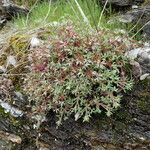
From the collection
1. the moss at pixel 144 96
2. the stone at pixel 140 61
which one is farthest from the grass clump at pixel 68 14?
the moss at pixel 144 96

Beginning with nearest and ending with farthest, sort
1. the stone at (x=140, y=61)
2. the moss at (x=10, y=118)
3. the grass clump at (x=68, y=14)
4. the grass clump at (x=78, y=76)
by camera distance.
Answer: the grass clump at (x=78, y=76)
the stone at (x=140, y=61)
the moss at (x=10, y=118)
the grass clump at (x=68, y=14)

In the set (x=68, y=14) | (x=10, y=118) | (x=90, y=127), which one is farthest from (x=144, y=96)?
(x=68, y=14)

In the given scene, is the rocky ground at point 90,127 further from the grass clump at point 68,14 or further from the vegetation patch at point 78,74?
the grass clump at point 68,14

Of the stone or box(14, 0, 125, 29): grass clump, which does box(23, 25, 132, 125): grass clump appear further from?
box(14, 0, 125, 29): grass clump

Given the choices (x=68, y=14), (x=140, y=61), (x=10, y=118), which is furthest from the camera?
(x=68, y=14)

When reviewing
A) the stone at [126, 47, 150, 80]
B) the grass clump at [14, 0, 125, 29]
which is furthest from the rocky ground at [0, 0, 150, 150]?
the grass clump at [14, 0, 125, 29]

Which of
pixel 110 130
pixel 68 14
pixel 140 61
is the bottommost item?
pixel 110 130

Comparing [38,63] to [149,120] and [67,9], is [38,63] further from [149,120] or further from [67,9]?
[67,9]

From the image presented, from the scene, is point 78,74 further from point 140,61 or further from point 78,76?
point 140,61

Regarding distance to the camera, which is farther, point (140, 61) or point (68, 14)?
point (68, 14)
